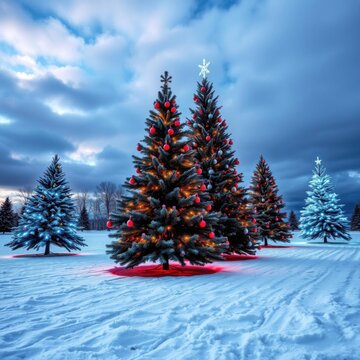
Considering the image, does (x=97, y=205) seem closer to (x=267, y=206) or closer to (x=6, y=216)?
(x=6, y=216)

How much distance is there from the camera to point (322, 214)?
26828 millimetres

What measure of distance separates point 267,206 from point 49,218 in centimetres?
1743

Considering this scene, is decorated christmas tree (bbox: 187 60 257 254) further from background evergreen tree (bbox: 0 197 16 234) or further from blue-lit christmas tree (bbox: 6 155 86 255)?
background evergreen tree (bbox: 0 197 16 234)

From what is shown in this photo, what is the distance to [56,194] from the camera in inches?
610

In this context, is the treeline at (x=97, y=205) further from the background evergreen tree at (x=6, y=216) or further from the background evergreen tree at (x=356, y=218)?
the background evergreen tree at (x=356, y=218)

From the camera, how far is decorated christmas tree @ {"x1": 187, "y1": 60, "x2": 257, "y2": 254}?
41.2 ft

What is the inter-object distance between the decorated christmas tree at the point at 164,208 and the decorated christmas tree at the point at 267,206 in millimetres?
14510

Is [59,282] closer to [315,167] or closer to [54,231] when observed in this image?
[54,231]

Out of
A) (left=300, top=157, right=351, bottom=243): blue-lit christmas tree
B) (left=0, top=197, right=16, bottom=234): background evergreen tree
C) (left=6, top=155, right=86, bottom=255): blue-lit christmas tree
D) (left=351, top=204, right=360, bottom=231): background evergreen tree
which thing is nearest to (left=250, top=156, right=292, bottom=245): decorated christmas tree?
(left=300, top=157, right=351, bottom=243): blue-lit christmas tree

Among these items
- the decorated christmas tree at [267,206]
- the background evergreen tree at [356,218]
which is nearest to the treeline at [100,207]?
the background evergreen tree at [356,218]

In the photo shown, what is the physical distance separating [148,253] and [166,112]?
5.19 metres

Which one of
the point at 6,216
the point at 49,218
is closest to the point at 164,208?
the point at 49,218

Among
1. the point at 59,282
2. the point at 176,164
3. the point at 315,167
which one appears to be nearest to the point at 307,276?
the point at 176,164

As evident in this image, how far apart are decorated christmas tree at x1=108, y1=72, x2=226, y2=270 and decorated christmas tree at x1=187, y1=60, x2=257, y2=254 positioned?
2.71 meters
